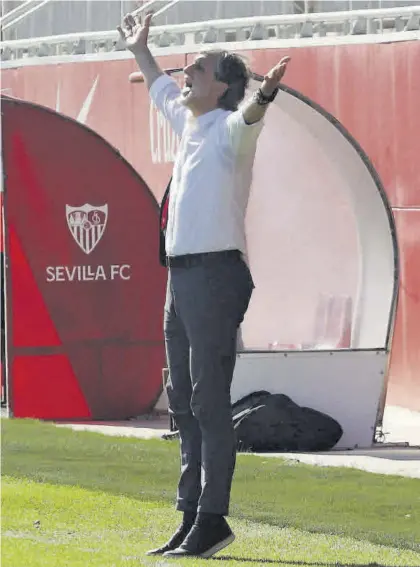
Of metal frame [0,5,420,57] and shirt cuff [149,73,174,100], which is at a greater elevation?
metal frame [0,5,420,57]

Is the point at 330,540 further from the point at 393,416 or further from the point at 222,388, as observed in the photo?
the point at 393,416

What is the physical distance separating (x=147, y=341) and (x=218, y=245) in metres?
7.57

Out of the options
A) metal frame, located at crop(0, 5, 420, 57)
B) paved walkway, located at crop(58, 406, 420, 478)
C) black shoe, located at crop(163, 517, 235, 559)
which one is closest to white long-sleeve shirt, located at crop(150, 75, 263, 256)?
black shoe, located at crop(163, 517, 235, 559)

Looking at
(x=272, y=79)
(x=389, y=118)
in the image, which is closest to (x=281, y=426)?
(x=389, y=118)

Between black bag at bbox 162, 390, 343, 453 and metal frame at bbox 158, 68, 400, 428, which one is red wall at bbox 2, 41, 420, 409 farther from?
black bag at bbox 162, 390, 343, 453

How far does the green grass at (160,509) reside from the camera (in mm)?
6371

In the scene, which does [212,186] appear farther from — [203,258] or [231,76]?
[231,76]

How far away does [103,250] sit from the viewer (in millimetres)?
13641

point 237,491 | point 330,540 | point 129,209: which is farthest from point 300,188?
point 330,540

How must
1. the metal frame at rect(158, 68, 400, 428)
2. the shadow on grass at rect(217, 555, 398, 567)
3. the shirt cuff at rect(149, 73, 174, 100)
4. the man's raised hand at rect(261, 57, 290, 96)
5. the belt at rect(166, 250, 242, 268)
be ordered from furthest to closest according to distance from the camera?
the metal frame at rect(158, 68, 400, 428)
the shirt cuff at rect(149, 73, 174, 100)
the belt at rect(166, 250, 242, 268)
the shadow on grass at rect(217, 555, 398, 567)
the man's raised hand at rect(261, 57, 290, 96)

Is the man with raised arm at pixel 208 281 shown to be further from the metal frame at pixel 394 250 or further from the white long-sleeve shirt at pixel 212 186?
the metal frame at pixel 394 250

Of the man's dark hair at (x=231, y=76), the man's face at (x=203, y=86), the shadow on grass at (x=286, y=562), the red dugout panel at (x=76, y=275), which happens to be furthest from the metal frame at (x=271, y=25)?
the shadow on grass at (x=286, y=562)

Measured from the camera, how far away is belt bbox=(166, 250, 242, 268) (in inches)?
246

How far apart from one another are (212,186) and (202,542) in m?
1.41
